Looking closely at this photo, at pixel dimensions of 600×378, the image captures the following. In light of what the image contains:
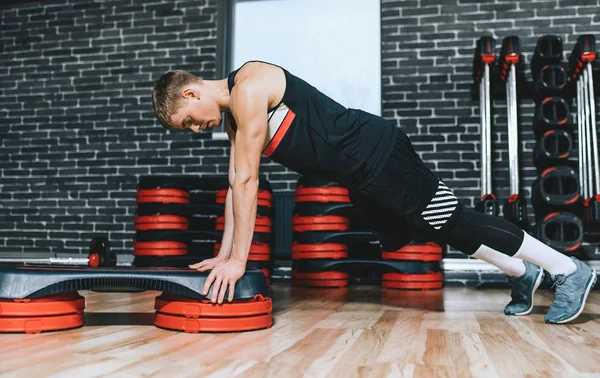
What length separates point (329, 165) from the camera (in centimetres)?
211

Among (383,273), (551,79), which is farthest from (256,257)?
(551,79)

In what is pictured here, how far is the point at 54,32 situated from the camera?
17.4 feet

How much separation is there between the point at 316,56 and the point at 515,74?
5.10ft

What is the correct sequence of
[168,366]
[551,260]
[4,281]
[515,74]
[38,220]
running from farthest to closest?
[38,220], [515,74], [551,260], [4,281], [168,366]

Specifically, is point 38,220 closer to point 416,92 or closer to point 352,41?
point 352,41

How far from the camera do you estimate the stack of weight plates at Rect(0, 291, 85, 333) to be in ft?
6.00

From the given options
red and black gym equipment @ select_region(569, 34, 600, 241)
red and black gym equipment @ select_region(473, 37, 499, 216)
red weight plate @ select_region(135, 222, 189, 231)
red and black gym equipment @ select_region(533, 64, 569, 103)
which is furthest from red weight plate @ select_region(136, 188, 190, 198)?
red and black gym equipment @ select_region(569, 34, 600, 241)

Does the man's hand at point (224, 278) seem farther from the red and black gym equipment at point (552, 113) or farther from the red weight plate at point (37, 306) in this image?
the red and black gym equipment at point (552, 113)

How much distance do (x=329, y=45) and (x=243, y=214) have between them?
10.2ft

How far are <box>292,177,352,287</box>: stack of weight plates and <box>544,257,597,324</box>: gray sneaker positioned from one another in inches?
76.7

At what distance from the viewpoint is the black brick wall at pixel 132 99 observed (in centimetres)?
451

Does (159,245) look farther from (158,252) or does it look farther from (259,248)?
(259,248)

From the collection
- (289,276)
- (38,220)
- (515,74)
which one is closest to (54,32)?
(38,220)

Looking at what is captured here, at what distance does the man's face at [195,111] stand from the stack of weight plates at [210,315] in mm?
604
